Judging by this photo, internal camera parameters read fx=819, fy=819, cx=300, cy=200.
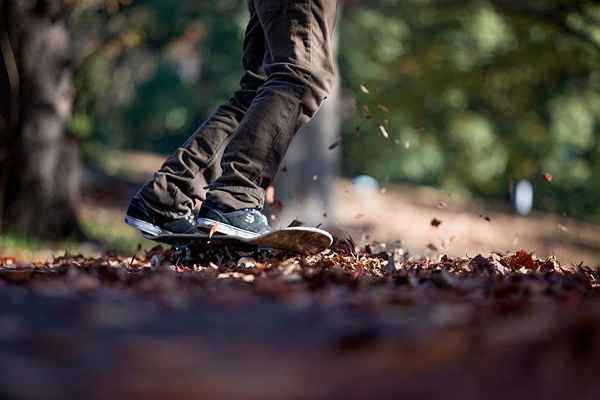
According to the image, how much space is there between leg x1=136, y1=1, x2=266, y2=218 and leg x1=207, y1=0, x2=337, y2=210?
0.41 meters

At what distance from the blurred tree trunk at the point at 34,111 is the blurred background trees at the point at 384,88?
0.06 feet

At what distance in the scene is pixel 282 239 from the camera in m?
3.84

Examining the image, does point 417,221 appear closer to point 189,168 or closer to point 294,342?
point 189,168

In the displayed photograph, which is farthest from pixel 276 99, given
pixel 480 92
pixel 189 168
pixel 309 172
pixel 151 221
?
pixel 480 92

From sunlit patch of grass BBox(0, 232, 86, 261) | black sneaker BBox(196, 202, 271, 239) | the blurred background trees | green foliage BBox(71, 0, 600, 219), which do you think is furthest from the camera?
green foliage BBox(71, 0, 600, 219)

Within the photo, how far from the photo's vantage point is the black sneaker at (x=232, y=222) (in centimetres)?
390

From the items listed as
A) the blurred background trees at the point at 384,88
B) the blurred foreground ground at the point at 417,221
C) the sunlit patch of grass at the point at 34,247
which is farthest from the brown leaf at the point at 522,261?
the blurred foreground ground at the point at 417,221

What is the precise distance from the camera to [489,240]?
15430mm

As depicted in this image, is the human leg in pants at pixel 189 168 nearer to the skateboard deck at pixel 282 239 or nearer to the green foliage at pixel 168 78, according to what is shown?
the skateboard deck at pixel 282 239

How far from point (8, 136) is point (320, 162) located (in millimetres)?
3900

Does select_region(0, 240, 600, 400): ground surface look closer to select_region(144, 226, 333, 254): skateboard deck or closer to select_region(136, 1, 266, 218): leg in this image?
select_region(144, 226, 333, 254): skateboard deck

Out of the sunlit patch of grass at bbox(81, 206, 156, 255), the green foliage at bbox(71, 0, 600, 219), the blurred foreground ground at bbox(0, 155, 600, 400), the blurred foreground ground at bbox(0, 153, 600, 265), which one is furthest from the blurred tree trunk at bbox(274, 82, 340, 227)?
the blurred foreground ground at bbox(0, 155, 600, 400)

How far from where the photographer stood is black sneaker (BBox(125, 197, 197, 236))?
432 centimetres

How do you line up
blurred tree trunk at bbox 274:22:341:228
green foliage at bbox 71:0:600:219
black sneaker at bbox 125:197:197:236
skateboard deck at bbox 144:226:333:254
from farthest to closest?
green foliage at bbox 71:0:600:219
blurred tree trunk at bbox 274:22:341:228
black sneaker at bbox 125:197:197:236
skateboard deck at bbox 144:226:333:254
